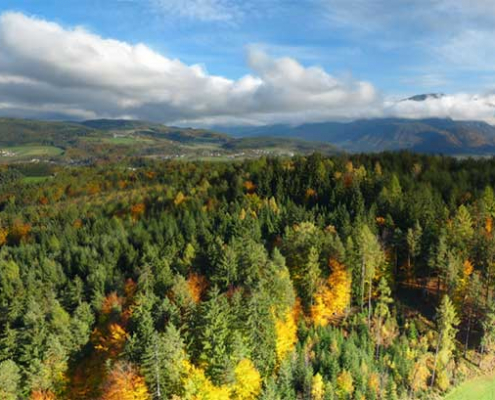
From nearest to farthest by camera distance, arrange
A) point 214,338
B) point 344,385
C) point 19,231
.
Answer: point 214,338, point 344,385, point 19,231

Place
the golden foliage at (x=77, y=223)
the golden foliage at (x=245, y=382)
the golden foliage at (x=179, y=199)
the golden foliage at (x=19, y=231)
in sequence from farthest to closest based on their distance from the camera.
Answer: the golden foliage at (x=19, y=231)
the golden foliage at (x=77, y=223)
the golden foliage at (x=179, y=199)
the golden foliage at (x=245, y=382)

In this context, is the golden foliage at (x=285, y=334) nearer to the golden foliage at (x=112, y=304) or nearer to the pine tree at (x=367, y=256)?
the pine tree at (x=367, y=256)

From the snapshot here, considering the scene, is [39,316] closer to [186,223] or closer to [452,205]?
[186,223]

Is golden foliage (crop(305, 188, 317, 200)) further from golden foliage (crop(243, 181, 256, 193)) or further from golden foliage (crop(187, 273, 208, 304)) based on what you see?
golden foliage (crop(187, 273, 208, 304))

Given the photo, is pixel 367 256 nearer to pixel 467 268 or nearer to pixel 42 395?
pixel 467 268

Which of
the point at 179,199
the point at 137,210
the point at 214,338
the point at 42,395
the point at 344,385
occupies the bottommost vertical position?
the point at 42,395

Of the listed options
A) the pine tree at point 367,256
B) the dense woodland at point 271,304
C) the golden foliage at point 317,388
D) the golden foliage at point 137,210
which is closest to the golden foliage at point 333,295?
the dense woodland at point 271,304

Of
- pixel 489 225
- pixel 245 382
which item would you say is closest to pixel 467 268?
pixel 489 225
